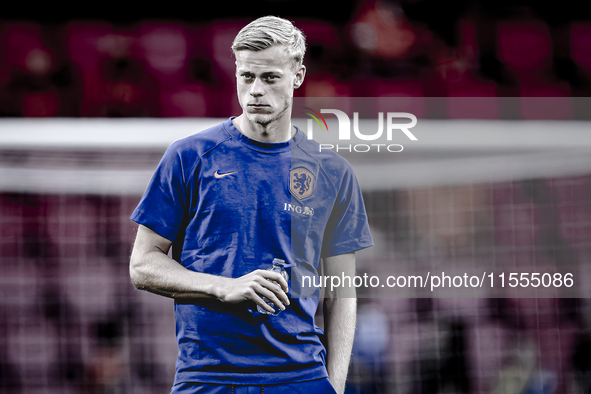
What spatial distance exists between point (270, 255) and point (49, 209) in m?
3.01

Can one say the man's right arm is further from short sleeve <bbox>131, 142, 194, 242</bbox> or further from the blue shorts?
the blue shorts

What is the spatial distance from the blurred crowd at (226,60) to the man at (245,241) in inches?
118

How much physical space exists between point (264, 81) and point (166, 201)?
0.43 m

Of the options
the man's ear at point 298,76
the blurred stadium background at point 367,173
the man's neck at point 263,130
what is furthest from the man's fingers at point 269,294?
the blurred stadium background at point 367,173

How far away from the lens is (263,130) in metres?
1.49

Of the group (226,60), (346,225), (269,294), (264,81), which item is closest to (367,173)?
(346,225)

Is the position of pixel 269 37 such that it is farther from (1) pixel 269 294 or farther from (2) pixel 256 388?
(2) pixel 256 388

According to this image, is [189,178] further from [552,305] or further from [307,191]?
[552,305]

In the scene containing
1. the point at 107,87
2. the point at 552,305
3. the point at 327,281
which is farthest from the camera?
the point at 107,87

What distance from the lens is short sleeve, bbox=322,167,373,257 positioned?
1560mm

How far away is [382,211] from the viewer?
2213 mm

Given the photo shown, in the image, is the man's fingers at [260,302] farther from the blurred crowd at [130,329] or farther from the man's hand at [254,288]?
the blurred crowd at [130,329]

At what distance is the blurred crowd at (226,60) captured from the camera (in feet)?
14.9

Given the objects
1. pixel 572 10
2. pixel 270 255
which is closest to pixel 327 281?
pixel 270 255
